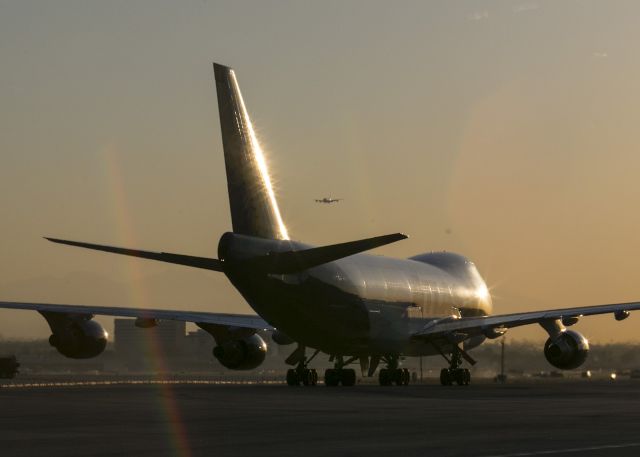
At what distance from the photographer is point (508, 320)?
49.3m

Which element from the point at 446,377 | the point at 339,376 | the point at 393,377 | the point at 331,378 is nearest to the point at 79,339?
the point at 331,378

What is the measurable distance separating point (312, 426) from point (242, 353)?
28789 millimetres

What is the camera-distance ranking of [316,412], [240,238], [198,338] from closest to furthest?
[316,412], [240,238], [198,338]

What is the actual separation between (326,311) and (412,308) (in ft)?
29.7

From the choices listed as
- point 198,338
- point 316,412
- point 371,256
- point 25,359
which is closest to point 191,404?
point 316,412

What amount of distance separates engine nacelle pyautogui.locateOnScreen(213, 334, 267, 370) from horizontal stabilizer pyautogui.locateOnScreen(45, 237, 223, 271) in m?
10.9

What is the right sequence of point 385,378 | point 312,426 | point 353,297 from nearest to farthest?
point 312,426 < point 353,297 < point 385,378

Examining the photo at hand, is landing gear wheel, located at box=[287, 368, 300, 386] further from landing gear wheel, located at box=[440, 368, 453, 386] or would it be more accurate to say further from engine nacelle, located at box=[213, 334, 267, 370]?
landing gear wheel, located at box=[440, 368, 453, 386]

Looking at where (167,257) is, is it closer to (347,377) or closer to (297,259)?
(297,259)

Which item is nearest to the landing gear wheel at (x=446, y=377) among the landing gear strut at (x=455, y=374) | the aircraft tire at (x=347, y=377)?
the landing gear strut at (x=455, y=374)

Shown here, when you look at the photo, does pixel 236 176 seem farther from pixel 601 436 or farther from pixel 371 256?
pixel 601 436

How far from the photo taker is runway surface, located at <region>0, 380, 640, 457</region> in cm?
1712

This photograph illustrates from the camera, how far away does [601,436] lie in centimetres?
1939

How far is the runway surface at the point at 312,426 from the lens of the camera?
17.1m
